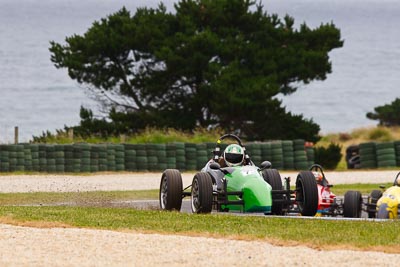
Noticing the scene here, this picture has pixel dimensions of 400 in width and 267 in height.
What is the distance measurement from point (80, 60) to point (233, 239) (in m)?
40.2

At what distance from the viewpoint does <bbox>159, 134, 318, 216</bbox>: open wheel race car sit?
19.8 metres

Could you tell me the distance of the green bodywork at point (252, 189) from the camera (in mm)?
19812

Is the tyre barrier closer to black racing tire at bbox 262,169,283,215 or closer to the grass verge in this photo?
black racing tire at bbox 262,169,283,215

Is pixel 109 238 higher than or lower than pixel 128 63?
lower

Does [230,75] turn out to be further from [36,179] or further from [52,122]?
[52,122]

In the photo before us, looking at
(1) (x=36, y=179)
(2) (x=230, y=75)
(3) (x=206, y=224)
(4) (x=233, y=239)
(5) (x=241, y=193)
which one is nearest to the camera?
(4) (x=233, y=239)

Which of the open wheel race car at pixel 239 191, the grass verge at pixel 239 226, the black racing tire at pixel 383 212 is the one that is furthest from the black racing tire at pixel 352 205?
the grass verge at pixel 239 226

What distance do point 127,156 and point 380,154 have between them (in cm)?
993

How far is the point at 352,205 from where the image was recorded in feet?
76.1

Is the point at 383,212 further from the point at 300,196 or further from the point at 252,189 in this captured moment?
the point at 252,189

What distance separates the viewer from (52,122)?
14012cm

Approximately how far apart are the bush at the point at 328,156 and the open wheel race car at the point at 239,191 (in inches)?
1052

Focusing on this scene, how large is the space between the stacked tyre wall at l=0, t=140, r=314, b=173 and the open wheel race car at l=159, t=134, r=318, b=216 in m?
18.6

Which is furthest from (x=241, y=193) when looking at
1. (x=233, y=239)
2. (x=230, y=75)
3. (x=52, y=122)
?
(x=52, y=122)
